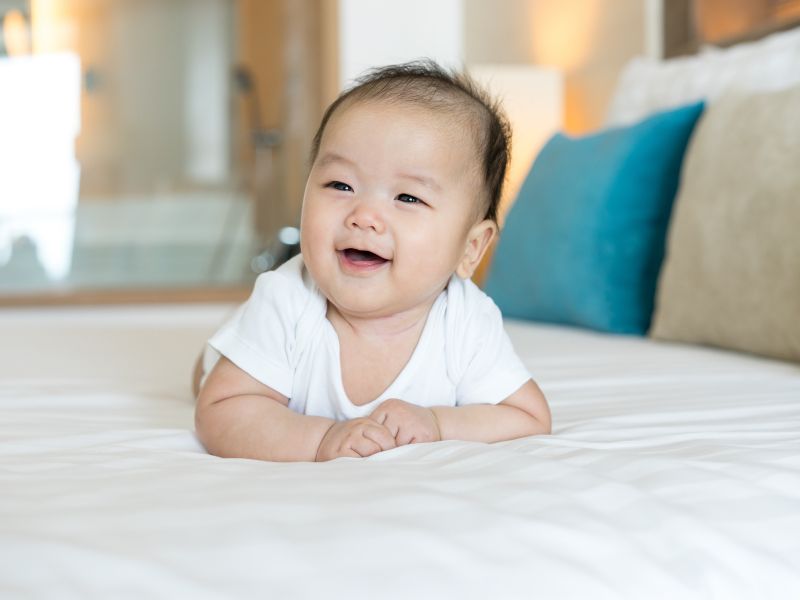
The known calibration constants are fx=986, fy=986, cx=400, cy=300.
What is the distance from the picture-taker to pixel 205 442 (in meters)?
0.99

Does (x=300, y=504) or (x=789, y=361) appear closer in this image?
(x=300, y=504)

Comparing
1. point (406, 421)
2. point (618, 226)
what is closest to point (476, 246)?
point (406, 421)

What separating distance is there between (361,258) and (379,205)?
0.06 m

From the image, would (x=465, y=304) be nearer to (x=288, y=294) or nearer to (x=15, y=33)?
(x=288, y=294)

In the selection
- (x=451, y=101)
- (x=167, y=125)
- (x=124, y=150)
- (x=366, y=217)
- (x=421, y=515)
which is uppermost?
(x=451, y=101)

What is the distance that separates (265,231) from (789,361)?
132 inches

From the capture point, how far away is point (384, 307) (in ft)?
3.36

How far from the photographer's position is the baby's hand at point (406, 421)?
0.92 m

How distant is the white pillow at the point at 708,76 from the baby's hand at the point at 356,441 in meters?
1.29

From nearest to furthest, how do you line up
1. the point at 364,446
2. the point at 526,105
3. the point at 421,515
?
the point at 421,515
the point at 364,446
the point at 526,105

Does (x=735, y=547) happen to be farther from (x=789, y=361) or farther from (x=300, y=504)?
(x=789, y=361)

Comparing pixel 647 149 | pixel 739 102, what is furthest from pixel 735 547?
pixel 647 149

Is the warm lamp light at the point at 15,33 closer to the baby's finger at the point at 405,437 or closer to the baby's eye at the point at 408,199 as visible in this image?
the baby's eye at the point at 408,199

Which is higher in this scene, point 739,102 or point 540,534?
point 739,102
